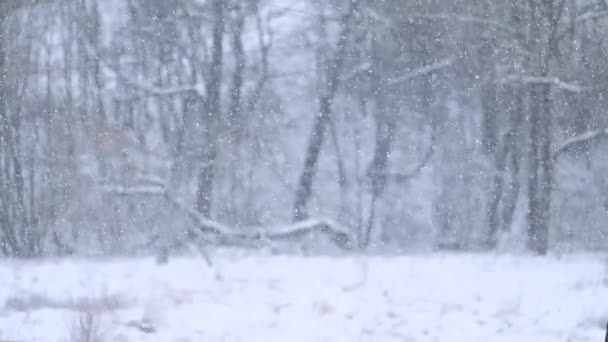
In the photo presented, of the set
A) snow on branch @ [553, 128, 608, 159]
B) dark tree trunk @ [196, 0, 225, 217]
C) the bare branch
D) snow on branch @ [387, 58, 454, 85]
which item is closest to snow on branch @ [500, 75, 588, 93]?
snow on branch @ [553, 128, 608, 159]

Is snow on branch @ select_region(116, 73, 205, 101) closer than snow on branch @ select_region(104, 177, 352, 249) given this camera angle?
No

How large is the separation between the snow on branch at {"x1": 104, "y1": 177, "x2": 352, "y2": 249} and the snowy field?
8.06 ft

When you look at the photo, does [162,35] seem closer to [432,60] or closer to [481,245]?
[432,60]

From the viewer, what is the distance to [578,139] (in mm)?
16000

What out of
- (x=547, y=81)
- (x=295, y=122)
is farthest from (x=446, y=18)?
(x=295, y=122)

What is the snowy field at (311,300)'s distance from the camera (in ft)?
28.2

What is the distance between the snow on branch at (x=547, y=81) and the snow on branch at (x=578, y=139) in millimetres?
734

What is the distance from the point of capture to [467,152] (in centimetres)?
1720

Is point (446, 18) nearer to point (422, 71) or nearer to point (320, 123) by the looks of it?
point (422, 71)

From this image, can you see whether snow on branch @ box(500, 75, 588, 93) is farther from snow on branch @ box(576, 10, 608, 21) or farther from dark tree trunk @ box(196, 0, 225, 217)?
dark tree trunk @ box(196, 0, 225, 217)

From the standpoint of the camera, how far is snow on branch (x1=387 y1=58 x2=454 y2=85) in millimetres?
16422

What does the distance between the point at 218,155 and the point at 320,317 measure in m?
7.54

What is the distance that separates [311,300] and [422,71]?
742 centimetres

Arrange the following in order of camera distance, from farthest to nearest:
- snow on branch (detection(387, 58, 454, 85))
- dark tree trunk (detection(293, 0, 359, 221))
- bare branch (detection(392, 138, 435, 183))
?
bare branch (detection(392, 138, 435, 183))
dark tree trunk (detection(293, 0, 359, 221))
snow on branch (detection(387, 58, 454, 85))
